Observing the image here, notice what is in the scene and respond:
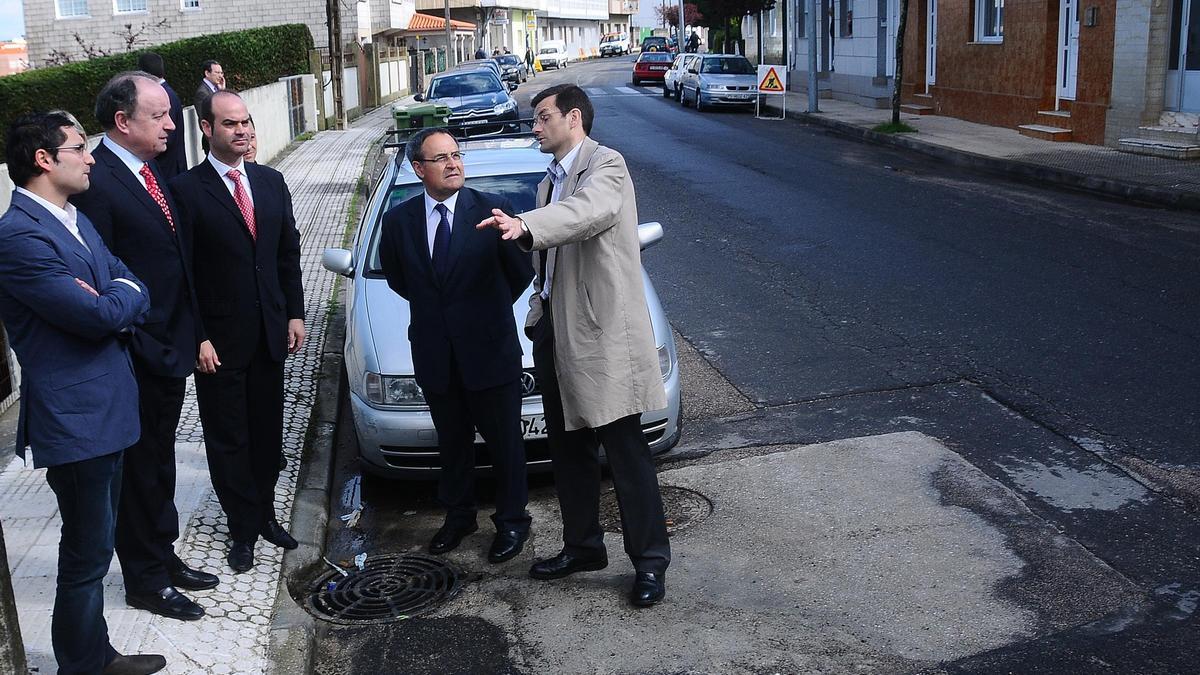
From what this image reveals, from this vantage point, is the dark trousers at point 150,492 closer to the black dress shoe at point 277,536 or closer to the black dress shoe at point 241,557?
the black dress shoe at point 241,557

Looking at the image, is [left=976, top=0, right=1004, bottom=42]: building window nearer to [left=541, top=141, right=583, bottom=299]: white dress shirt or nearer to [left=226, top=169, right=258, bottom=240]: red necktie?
[left=541, top=141, right=583, bottom=299]: white dress shirt

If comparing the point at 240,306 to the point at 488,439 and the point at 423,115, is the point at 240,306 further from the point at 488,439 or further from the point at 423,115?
the point at 423,115

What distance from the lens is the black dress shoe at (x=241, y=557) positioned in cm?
510

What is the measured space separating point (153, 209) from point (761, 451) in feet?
11.1

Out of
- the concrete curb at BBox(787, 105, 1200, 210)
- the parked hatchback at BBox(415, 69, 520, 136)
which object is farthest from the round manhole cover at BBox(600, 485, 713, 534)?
the parked hatchback at BBox(415, 69, 520, 136)

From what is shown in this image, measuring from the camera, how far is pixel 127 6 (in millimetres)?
46188

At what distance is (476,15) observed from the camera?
3118 inches

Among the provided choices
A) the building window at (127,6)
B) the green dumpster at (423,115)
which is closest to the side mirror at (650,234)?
the green dumpster at (423,115)

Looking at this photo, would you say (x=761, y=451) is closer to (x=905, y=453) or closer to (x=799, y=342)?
(x=905, y=453)

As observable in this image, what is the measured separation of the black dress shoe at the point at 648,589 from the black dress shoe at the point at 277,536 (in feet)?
5.26

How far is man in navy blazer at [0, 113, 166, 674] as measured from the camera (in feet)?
12.0

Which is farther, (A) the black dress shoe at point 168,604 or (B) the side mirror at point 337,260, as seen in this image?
(B) the side mirror at point 337,260

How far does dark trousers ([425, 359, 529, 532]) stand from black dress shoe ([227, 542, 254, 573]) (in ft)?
2.91

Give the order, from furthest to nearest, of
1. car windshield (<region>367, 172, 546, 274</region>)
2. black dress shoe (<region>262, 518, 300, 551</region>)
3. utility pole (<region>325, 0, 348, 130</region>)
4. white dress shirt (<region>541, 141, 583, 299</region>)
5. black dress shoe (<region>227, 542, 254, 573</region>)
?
1. utility pole (<region>325, 0, 348, 130</region>)
2. car windshield (<region>367, 172, 546, 274</region>)
3. black dress shoe (<region>262, 518, 300, 551</region>)
4. black dress shoe (<region>227, 542, 254, 573</region>)
5. white dress shirt (<region>541, 141, 583, 299</region>)
